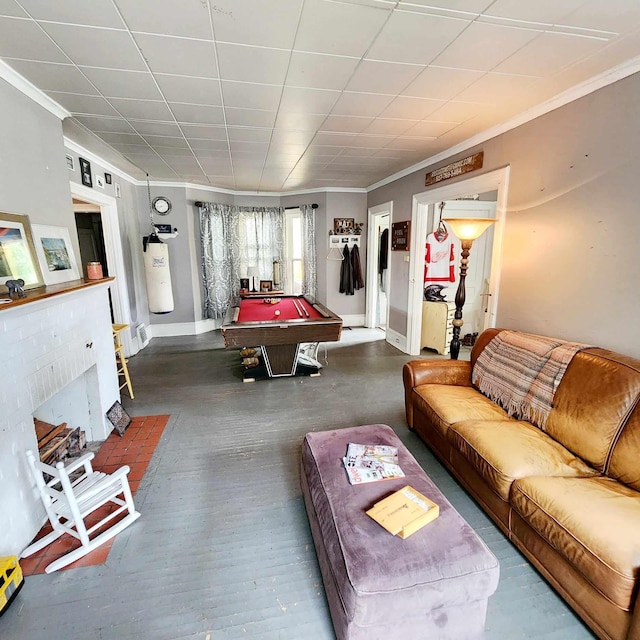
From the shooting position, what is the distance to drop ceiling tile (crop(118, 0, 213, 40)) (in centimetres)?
147

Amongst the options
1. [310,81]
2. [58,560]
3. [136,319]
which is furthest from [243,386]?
[310,81]

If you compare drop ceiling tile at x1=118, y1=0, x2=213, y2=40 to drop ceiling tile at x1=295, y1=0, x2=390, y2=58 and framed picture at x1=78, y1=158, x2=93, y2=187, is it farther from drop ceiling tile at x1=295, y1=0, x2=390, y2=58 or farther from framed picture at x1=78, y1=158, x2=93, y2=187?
framed picture at x1=78, y1=158, x2=93, y2=187

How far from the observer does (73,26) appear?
1619 millimetres

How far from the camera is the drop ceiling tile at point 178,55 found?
1.74 m

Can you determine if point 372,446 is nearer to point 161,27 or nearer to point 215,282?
point 161,27

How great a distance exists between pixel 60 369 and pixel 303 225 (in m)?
4.73

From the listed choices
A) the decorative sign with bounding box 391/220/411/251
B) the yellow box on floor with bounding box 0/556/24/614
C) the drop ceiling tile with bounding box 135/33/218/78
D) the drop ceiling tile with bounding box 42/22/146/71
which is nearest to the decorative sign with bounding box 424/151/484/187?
the decorative sign with bounding box 391/220/411/251

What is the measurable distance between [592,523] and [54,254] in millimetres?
3335

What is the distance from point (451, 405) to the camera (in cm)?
226

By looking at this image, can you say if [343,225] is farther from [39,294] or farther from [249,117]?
[39,294]

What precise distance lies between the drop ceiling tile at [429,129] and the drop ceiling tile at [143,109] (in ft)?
6.79

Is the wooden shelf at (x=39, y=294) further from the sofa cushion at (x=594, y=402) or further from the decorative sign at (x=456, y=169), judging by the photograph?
the decorative sign at (x=456, y=169)

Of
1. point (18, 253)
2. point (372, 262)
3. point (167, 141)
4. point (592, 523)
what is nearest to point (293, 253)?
point (372, 262)

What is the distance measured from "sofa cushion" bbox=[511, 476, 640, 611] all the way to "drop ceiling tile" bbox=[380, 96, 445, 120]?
2.51 meters
